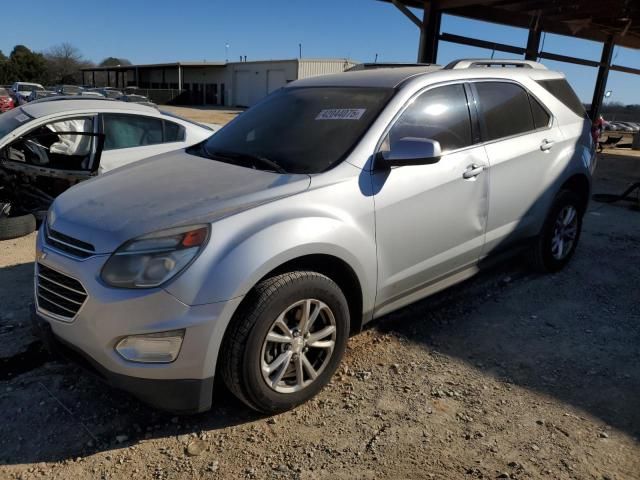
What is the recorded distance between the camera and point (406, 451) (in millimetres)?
2523

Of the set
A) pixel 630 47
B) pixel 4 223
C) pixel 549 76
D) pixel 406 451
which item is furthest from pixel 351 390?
pixel 630 47

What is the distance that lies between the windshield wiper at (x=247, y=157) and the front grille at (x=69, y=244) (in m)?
1.09

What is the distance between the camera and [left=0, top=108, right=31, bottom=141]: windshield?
569 centimetres

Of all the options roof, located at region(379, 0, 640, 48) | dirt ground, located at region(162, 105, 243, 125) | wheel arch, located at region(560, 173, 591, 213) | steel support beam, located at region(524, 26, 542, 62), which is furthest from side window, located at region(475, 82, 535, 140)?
dirt ground, located at region(162, 105, 243, 125)

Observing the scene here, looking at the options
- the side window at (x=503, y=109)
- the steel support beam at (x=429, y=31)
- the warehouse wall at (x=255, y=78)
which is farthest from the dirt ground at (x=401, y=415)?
the warehouse wall at (x=255, y=78)

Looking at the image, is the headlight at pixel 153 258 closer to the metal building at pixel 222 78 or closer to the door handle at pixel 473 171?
the door handle at pixel 473 171

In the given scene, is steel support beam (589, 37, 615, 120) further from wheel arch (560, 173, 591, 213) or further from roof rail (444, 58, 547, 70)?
roof rail (444, 58, 547, 70)

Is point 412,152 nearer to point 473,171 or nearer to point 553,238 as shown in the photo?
point 473,171

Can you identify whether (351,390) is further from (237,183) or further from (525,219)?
(525,219)

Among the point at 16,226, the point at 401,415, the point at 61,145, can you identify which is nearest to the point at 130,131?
the point at 61,145

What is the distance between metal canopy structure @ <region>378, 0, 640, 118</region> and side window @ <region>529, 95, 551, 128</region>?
548 cm

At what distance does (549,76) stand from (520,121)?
2.75 feet

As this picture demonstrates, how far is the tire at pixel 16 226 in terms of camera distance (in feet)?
17.9

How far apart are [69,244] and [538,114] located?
363 centimetres
